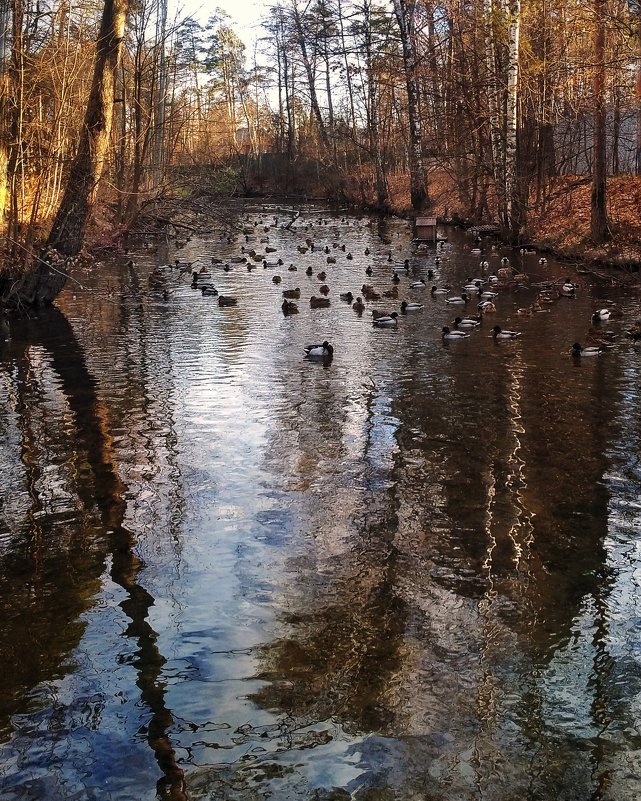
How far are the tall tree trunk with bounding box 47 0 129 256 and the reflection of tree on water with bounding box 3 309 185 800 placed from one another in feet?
21.2

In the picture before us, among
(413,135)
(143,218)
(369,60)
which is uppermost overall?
(369,60)

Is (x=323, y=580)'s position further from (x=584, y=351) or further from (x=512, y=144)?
(x=512, y=144)

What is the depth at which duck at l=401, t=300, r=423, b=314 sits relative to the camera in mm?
14198

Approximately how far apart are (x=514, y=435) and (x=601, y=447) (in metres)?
0.82

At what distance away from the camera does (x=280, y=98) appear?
62438 mm

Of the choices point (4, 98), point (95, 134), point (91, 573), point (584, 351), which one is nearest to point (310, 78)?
point (95, 134)

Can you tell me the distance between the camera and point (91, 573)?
5137 mm

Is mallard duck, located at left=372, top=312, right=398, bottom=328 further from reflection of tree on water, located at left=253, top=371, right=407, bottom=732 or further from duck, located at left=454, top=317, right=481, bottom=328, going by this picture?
reflection of tree on water, located at left=253, top=371, right=407, bottom=732

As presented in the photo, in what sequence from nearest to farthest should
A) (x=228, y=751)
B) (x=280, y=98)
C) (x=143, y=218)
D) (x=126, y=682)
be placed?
(x=228, y=751), (x=126, y=682), (x=143, y=218), (x=280, y=98)

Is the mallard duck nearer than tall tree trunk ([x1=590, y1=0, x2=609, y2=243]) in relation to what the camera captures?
Yes

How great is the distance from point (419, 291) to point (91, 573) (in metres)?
12.4

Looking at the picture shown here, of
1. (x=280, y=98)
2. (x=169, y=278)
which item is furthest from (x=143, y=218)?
(x=280, y=98)

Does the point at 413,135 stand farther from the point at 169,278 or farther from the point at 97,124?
the point at 97,124

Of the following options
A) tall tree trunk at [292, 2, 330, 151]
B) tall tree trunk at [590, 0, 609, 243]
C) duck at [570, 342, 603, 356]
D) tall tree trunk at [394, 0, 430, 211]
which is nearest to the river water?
duck at [570, 342, 603, 356]
